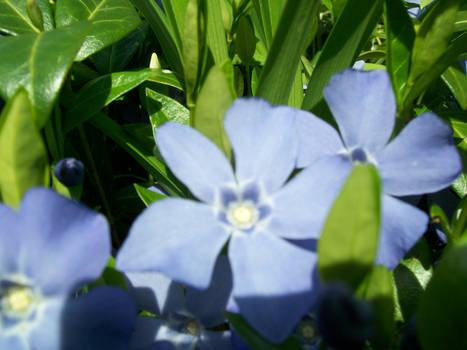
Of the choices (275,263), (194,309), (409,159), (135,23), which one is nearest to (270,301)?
(275,263)

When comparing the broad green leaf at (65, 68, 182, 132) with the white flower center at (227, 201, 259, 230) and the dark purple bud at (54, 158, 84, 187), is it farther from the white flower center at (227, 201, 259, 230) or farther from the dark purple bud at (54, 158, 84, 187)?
the white flower center at (227, 201, 259, 230)

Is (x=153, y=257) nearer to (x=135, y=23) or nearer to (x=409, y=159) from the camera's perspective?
(x=409, y=159)

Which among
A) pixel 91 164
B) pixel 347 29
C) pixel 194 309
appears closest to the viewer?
pixel 194 309

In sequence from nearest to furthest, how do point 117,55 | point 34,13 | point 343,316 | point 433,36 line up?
1. point 343,316
2. point 433,36
3. point 34,13
4. point 117,55

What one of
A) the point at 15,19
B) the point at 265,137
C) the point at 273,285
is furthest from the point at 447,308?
the point at 15,19

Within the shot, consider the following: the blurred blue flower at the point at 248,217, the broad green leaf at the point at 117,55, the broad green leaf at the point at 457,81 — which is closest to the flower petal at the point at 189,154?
the blurred blue flower at the point at 248,217

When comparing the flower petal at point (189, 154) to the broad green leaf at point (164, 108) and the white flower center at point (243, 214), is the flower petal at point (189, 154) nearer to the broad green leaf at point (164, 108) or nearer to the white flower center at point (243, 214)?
the white flower center at point (243, 214)

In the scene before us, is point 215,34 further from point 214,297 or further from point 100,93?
point 214,297
